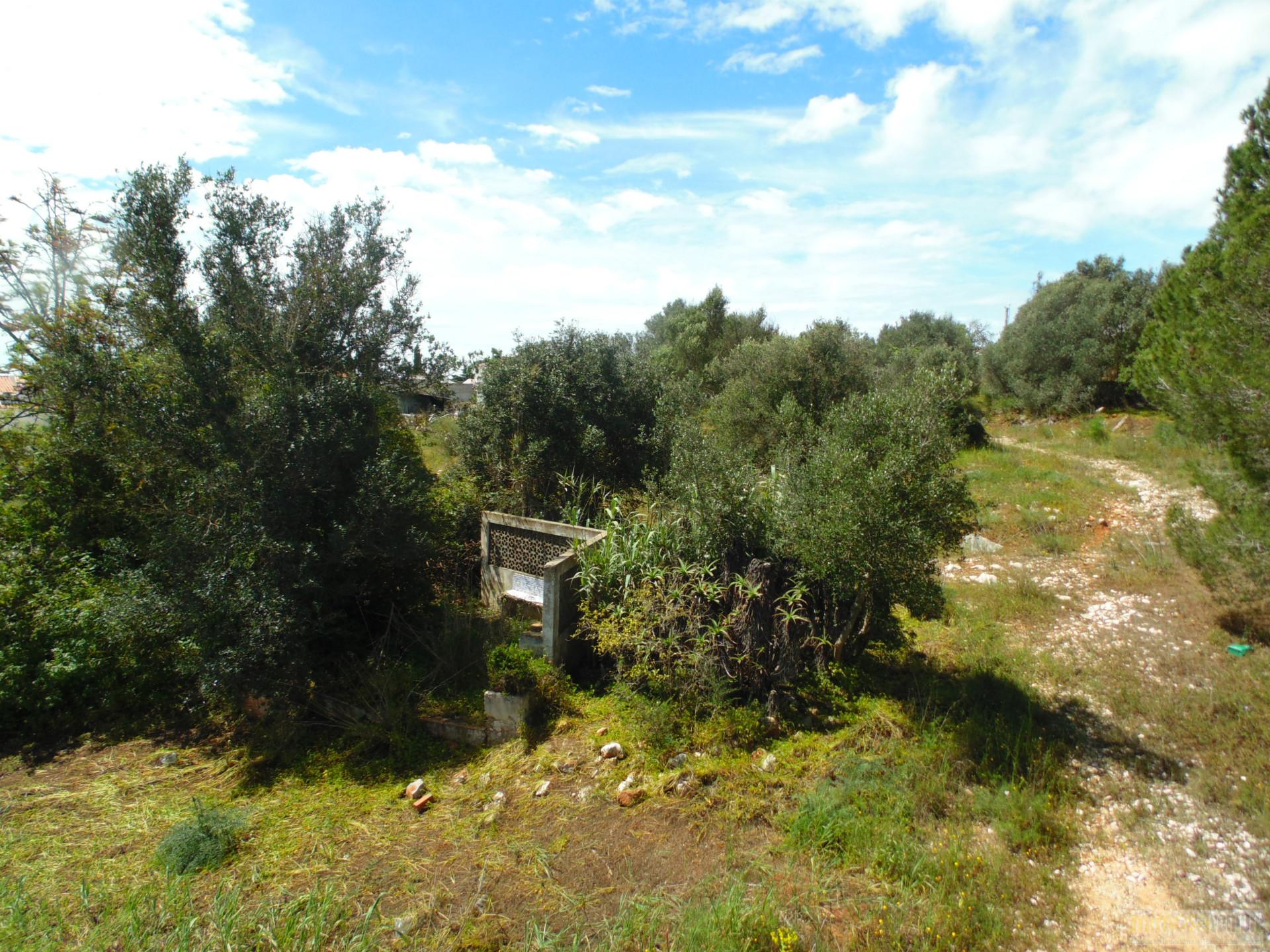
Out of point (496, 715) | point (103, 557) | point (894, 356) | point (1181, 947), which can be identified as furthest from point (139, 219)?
point (894, 356)

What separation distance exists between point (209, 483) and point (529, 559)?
10.3 ft

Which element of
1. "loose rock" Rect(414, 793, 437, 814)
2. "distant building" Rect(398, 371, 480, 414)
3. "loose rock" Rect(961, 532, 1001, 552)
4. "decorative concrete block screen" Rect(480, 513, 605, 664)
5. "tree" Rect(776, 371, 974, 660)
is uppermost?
"distant building" Rect(398, 371, 480, 414)

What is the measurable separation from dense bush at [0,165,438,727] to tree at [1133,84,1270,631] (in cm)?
822

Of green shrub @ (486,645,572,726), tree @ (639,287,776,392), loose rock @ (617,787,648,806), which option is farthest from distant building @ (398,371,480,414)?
tree @ (639,287,776,392)

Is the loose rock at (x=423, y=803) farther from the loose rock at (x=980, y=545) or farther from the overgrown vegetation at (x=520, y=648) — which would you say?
the loose rock at (x=980, y=545)

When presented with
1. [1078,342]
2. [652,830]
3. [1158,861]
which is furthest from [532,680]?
[1078,342]

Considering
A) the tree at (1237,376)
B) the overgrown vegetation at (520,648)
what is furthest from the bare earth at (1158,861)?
the tree at (1237,376)

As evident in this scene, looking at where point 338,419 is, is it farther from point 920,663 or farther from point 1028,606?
point 1028,606

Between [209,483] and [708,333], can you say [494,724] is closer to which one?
[209,483]

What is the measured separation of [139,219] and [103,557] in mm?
3700

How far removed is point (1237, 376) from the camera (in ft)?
20.7

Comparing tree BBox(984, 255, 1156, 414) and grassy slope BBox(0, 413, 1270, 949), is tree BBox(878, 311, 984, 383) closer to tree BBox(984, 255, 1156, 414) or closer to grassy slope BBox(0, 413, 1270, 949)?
tree BBox(984, 255, 1156, 414)

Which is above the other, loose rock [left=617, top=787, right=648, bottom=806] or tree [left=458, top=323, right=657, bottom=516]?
tree [left=458, top=323, right=657, bottom=516]

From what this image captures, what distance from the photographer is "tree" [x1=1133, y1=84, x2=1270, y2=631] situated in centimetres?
614
